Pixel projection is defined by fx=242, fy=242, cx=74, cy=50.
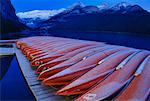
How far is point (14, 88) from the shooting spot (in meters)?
2.43

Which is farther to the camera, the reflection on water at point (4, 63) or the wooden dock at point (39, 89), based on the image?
the reflection on water at point (4, 63)

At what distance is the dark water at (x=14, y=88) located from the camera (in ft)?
7.14

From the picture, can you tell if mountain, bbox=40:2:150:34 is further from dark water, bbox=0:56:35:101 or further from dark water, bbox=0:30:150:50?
dark water, bbox=0:56:35:101

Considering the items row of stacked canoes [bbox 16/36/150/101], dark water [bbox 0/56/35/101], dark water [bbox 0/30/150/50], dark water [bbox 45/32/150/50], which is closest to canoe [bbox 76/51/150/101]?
row of stacked canoes [bbox 16/36/150/101]

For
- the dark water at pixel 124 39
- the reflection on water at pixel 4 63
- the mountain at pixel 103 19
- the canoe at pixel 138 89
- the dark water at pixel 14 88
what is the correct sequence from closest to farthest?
the canoe at pixel 138 89 < the dark water at pixel 14 88 < the reflection on water at pixel 4 63 < the dark water at pixel 124 39 < the mountain at pixel 103 19

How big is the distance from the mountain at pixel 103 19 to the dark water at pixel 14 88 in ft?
31.7

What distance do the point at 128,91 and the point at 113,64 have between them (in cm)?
71

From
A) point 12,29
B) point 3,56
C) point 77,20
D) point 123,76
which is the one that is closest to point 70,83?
point 123,76

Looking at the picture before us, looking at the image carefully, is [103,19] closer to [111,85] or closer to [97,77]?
[97,77]

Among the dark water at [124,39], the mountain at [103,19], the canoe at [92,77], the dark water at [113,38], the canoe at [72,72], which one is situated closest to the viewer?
the canoe at [92,77]

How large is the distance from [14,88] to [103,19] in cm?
1346

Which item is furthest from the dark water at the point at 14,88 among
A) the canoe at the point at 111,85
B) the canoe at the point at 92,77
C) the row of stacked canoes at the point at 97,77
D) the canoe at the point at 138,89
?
the canoe at the point at 138,89

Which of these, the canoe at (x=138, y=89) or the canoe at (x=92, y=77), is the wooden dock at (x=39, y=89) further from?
the canoe at (x=138, y=89)

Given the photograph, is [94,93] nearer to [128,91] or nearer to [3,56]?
[128,91]
